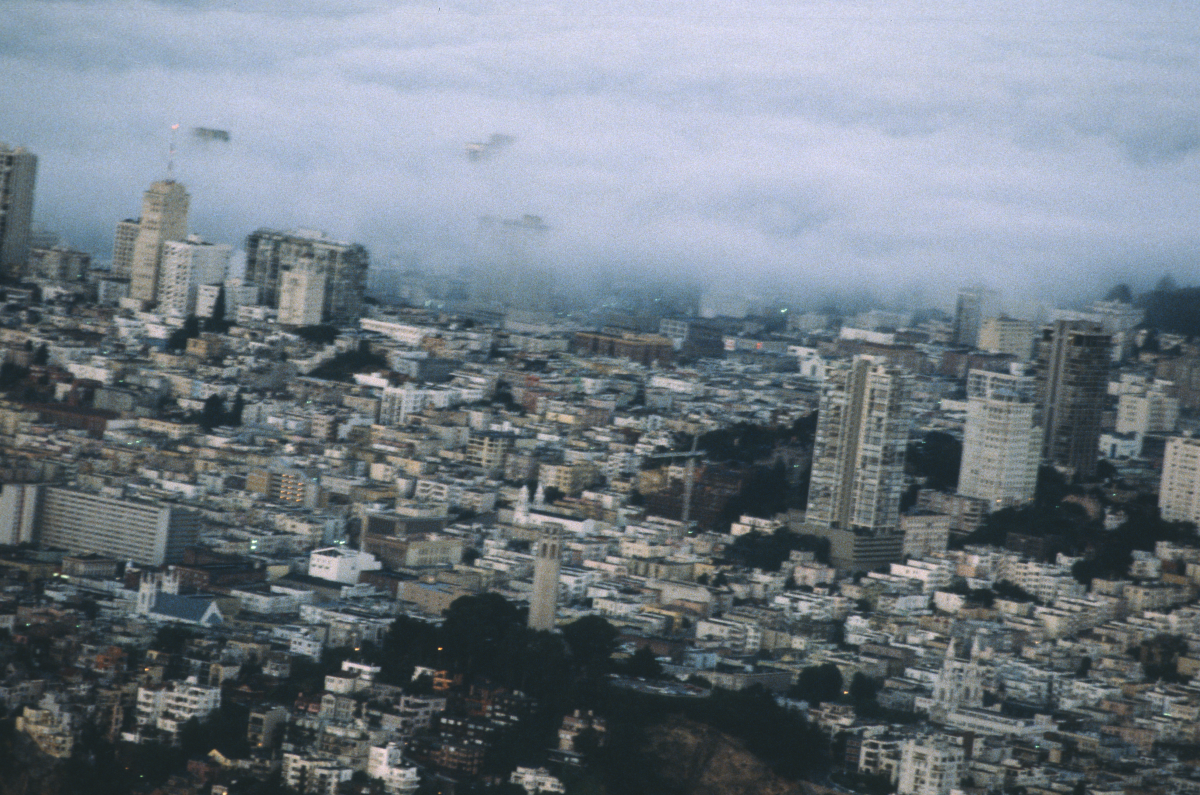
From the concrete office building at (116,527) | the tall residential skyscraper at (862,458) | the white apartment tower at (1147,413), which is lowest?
the concrete office building at (116,527)

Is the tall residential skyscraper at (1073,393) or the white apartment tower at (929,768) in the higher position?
the tall residential skyscraper at (1073,393)

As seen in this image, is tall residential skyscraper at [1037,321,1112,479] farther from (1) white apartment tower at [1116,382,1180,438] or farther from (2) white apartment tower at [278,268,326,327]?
(2) white apartment tower at [278,268,326,327]

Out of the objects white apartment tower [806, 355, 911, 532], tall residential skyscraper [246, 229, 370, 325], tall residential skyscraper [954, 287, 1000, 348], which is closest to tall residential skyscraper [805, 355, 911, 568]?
white apartment tower [806, 355, 911, 532]

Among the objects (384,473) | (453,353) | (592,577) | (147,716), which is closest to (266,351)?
(453,353)

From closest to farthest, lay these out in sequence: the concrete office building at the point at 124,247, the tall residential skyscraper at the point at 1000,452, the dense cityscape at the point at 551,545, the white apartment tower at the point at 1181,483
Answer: the dense cityscape at the point at 551,545 < the white apartment tower at the point at 1181,483 < the tall residential skyscraper at the point at 1000,452 < the concrete office building at the point at 124,247

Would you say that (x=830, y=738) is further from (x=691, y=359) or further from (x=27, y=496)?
(x=691, y=359)

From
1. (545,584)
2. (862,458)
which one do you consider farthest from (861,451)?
(545,584)

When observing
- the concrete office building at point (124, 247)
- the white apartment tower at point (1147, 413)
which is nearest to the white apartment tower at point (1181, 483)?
the white apartment tower at point (1147, 413)

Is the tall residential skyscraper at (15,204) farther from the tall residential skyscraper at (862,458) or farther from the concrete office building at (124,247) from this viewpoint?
the tall residential skyscraper at (862,458)

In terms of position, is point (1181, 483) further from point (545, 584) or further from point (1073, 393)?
point (545, 584)
